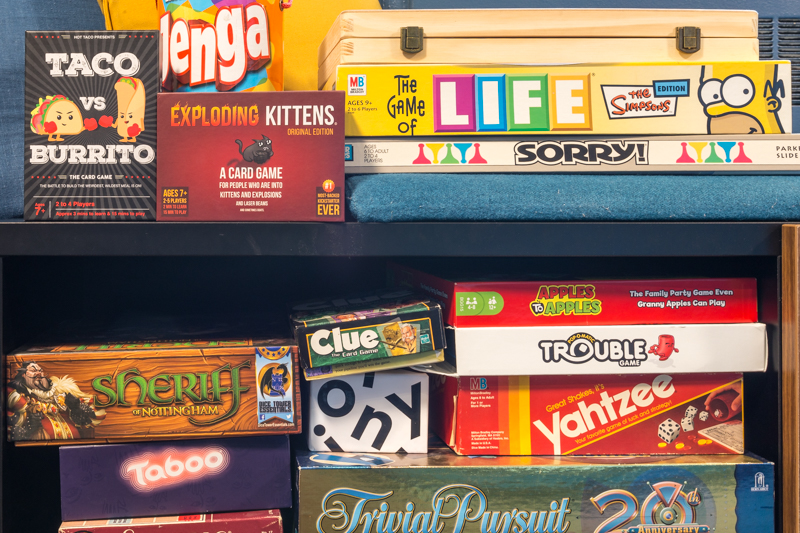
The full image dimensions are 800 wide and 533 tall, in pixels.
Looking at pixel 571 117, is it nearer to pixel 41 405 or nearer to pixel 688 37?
pixel 688 37

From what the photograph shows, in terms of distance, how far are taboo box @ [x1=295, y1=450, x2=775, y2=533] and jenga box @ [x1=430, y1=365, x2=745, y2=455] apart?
40 millimetres

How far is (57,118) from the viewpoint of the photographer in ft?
2.17

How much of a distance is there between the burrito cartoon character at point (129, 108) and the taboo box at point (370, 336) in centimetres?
31

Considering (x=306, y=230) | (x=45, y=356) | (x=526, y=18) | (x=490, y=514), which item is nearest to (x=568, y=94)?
(x=526, y=18)

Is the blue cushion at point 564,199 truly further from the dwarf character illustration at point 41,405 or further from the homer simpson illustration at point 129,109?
the dwarf character illustration at point 41,405

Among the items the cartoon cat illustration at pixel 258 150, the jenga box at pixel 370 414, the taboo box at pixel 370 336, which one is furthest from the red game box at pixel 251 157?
the jenga box at pixel 370 414

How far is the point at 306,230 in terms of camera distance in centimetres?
66

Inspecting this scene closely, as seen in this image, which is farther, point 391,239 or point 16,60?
point 16,60

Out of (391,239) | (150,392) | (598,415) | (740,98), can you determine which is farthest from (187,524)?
(740,98)

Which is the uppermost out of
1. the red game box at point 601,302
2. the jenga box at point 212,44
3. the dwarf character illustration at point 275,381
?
the jenga box at point 212,44

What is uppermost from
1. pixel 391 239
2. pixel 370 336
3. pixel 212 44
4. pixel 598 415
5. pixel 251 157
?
pixel 212 44

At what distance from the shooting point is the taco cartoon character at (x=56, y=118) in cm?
66

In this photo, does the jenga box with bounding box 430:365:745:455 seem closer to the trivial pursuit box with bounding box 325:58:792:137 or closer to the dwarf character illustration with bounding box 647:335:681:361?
the dwarf character illustration with bounding box 647:335:681:361

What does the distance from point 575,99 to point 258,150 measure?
43cm
